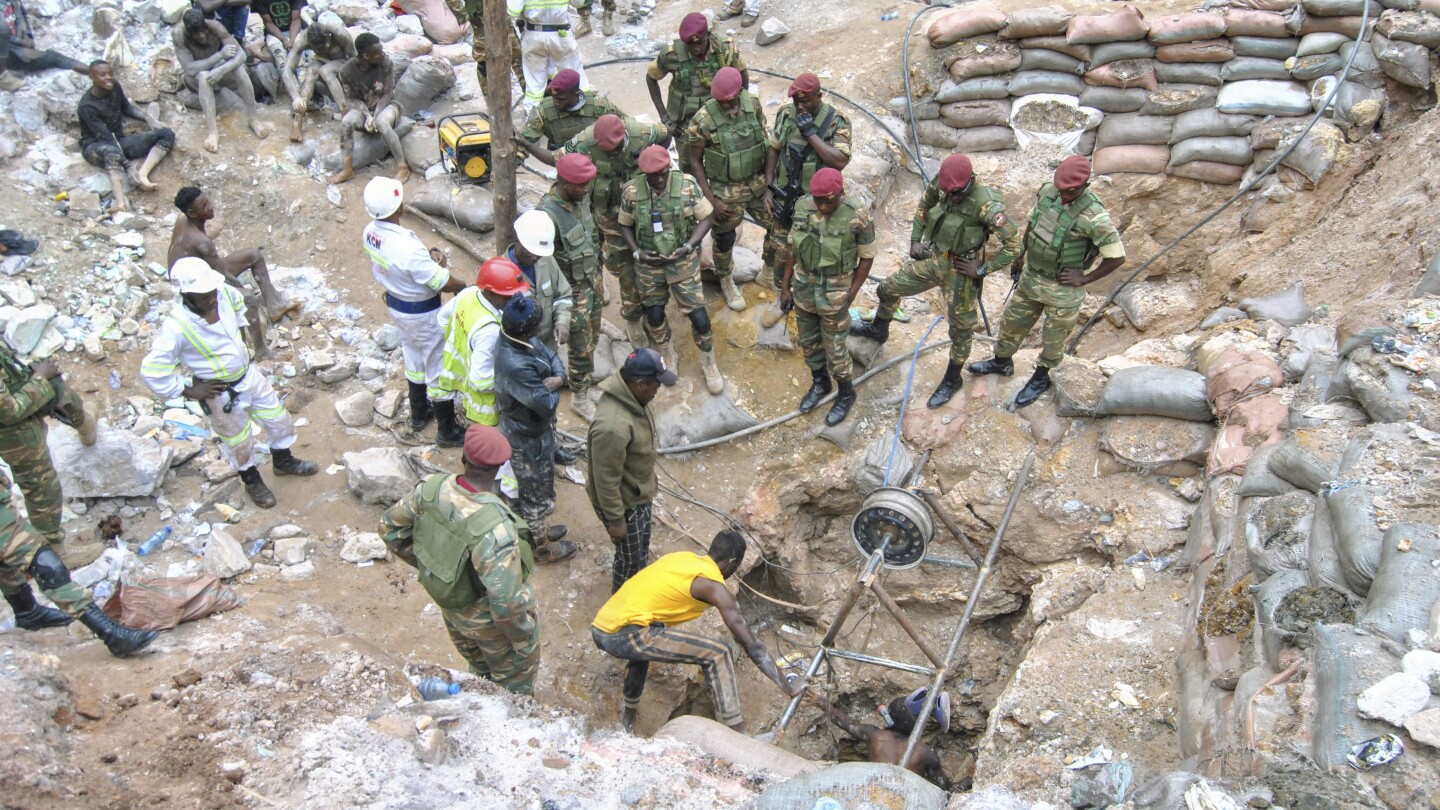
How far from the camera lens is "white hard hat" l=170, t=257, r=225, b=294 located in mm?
4742

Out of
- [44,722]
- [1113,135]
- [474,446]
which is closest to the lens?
[44,722]

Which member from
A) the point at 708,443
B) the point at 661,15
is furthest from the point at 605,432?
→ the point at 661,15

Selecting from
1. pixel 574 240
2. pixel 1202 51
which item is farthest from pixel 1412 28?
pixel 574 240

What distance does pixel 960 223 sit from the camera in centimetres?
567

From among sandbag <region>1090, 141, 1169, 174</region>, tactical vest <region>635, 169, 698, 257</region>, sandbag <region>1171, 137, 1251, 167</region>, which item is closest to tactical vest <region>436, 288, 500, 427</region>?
tactical vest <region>635, 169, 698, 257</region>

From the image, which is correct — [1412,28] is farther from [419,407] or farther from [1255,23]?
[419,407]

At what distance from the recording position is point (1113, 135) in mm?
8414

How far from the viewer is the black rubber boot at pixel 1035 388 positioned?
6.15m

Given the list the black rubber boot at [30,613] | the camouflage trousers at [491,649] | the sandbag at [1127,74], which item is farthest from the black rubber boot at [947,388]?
the black rubber boot at [30,613]

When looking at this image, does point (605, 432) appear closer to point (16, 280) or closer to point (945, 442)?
point (945, 442)

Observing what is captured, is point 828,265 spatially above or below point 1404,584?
below

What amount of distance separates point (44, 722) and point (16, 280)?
4.28 m

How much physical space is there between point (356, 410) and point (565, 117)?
8.23 ft

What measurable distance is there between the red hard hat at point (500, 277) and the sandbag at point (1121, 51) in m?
6.07
